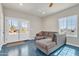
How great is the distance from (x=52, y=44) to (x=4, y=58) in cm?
129

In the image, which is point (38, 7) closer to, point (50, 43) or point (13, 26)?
point (13, 26)

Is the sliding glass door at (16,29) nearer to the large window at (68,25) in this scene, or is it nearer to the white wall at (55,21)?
the white wall at (55,21)

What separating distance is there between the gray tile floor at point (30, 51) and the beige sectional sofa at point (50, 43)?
10 centimetres

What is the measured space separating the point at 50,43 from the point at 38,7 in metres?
1.04

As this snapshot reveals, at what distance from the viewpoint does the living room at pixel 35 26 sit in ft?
6.49

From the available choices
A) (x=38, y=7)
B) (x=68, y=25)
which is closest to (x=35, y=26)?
(x=38, y=7)

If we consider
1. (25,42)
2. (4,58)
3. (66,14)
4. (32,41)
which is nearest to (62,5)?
(66,14)

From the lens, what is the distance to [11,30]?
2096 mm

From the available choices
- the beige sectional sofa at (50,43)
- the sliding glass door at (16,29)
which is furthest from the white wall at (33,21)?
the beige sectional sofa at (50,43)

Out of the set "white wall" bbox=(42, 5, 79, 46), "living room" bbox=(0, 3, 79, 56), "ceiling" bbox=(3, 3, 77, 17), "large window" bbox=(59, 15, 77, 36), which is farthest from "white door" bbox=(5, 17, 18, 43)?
"large window" bbox=(59, 15, 77, 36)

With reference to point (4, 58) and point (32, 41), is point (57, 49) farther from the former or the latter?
point (4, 58)

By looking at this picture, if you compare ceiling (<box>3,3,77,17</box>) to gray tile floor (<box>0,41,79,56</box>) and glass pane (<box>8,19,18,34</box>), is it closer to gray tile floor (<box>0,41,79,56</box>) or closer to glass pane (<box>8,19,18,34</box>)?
glass pane (<box>8,19,18,34</box>)

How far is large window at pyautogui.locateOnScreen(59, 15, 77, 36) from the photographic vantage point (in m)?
1.97

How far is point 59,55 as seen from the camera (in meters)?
2.00
